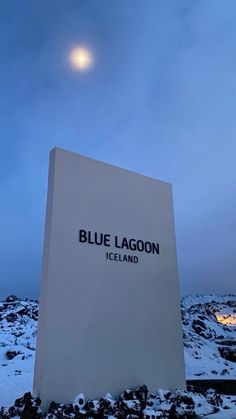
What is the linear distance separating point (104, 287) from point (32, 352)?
310 inches

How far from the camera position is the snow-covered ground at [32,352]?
22.2 ft

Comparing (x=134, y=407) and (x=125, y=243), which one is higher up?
(x=125, y=243)

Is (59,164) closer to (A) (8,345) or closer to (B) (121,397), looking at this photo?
(B) (121,397)

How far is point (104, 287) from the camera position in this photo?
16.0 ft

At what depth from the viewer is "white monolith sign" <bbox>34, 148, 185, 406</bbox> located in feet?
13.8

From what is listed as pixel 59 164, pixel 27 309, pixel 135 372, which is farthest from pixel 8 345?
pixel 59 164

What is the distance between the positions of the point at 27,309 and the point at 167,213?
1461cm

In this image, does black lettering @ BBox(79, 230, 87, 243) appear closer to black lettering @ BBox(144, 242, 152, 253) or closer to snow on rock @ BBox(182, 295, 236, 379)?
black lettering @ BBox(144, 242, 152, 253)

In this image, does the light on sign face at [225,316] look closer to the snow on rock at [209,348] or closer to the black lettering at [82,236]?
the snow on rock at [209,348]

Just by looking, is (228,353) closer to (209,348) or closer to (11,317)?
(209,348)

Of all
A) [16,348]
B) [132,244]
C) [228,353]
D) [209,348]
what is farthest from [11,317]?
[132,244]

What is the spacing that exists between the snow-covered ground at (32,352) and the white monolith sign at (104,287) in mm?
841

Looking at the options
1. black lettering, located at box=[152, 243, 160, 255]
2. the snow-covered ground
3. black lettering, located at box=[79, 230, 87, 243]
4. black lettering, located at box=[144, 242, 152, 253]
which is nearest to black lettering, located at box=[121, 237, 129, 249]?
black lettering, located at box=[144, 242, 152, 253]

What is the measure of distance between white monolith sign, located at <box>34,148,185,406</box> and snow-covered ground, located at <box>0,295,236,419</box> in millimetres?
841
